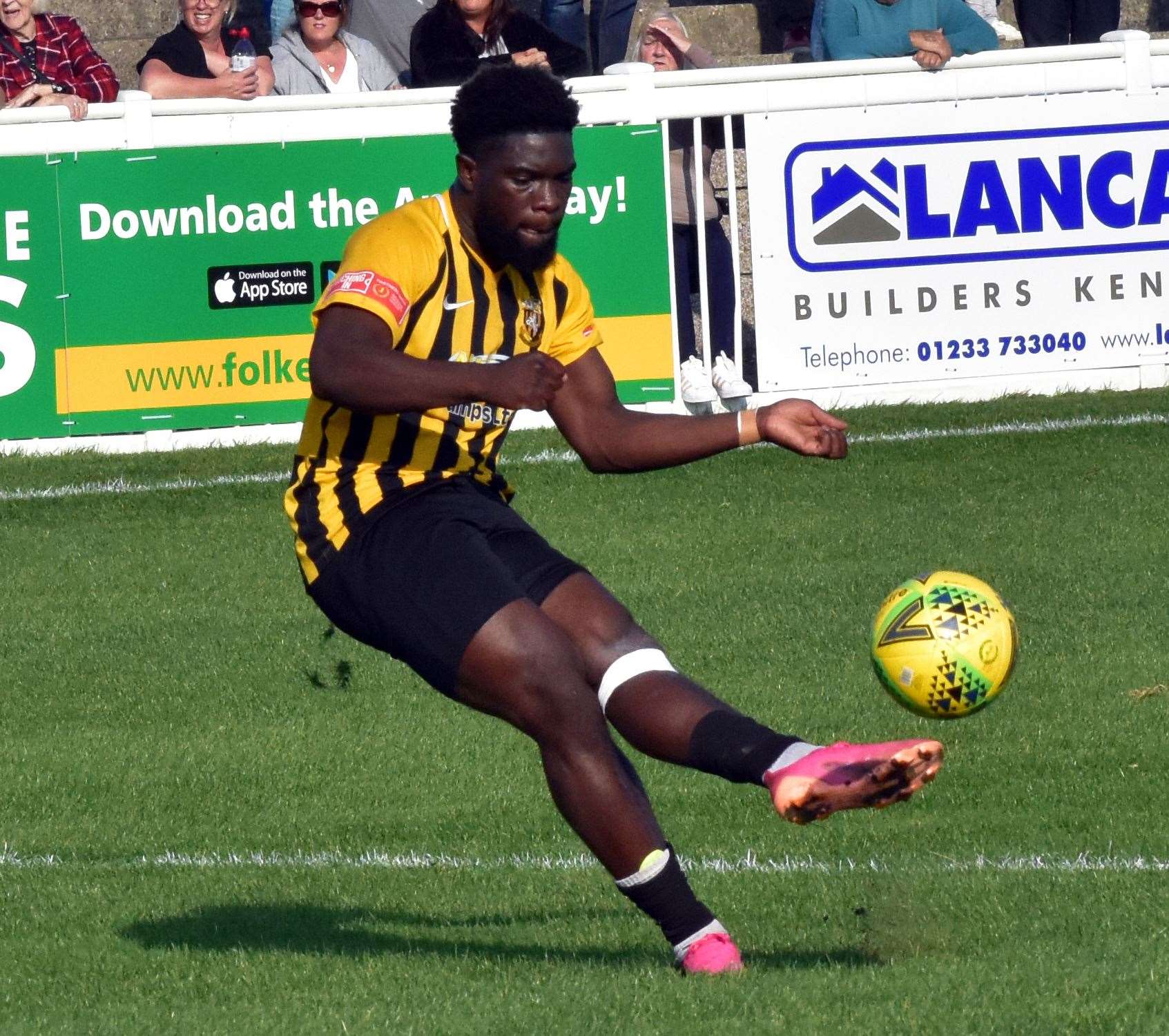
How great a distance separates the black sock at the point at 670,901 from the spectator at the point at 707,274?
289 inches

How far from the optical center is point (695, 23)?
16062mm

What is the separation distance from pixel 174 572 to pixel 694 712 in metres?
5.93

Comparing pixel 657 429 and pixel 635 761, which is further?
pixel 635 761

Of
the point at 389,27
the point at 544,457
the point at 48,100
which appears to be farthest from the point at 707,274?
the point at 48,100

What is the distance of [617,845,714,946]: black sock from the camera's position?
4805 mm

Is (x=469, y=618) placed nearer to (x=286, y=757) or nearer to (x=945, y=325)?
(x=286, y=757)

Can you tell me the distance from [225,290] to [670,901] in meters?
7.45

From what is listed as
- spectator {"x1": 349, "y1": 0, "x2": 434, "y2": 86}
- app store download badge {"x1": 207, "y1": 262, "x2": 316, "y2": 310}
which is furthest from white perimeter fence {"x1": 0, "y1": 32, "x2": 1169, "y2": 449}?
spectator {"x1": 349, "y1": 0, "x2": 434, "y2": 86}

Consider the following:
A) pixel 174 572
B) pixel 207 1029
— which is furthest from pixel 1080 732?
pixel 174 572

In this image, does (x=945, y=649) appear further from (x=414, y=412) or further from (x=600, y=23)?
(x=600, y=23)

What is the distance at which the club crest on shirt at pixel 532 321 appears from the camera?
528 cm

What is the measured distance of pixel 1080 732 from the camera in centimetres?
742

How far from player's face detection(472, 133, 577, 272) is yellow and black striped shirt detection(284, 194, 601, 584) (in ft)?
0.45

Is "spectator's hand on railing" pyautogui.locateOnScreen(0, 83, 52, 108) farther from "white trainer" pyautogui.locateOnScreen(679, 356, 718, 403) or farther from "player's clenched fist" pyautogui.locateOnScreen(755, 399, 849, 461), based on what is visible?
"player's clenched fist" pyautogui.locateOnScreen(755, 399, 849, 461)
